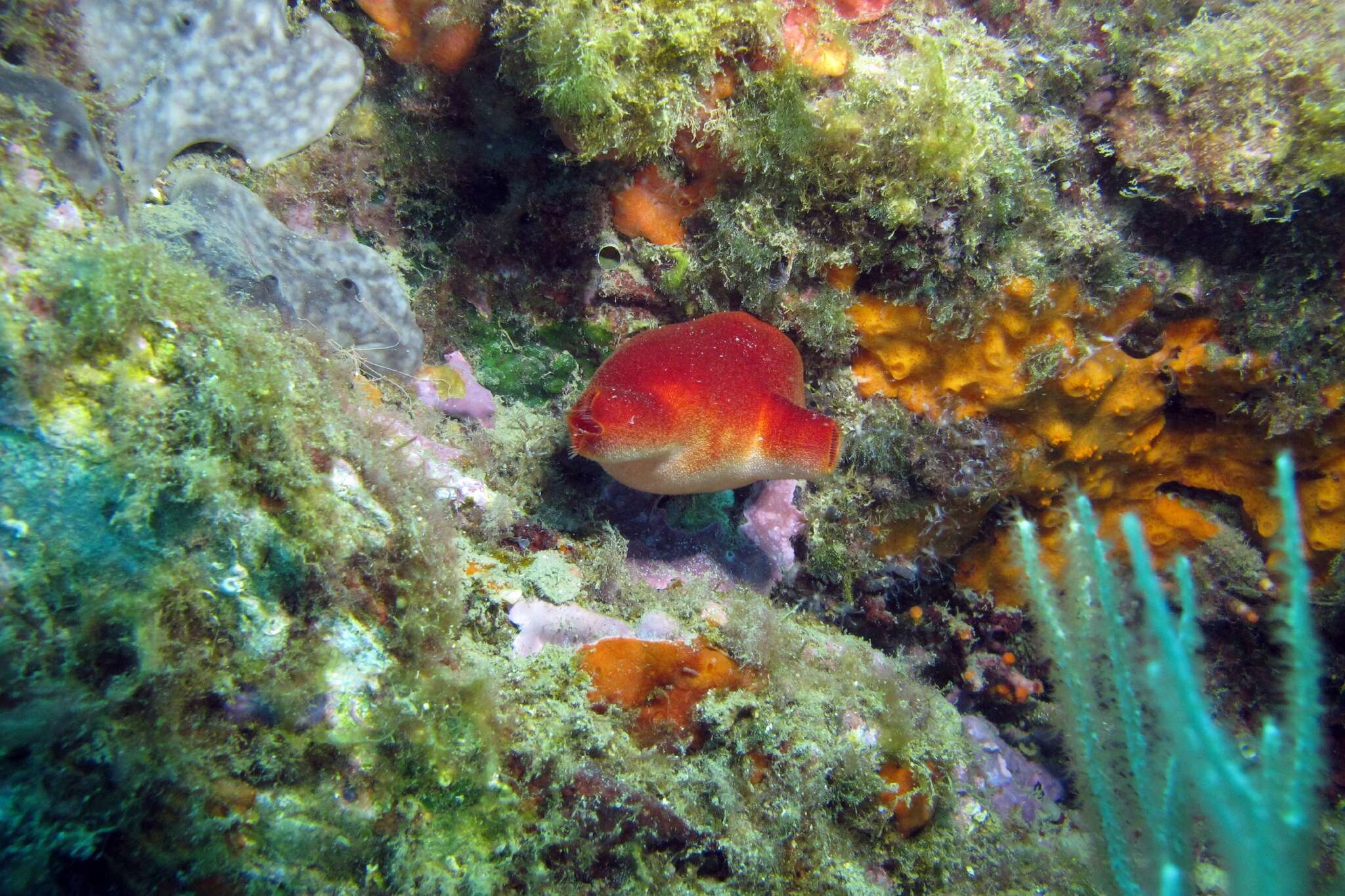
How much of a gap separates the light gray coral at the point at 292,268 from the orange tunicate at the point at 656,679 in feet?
6.68

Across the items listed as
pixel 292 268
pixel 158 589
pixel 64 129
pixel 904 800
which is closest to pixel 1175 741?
pixel 904 800

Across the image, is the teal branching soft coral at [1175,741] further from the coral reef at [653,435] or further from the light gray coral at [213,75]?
the light gray coral at [213,75]

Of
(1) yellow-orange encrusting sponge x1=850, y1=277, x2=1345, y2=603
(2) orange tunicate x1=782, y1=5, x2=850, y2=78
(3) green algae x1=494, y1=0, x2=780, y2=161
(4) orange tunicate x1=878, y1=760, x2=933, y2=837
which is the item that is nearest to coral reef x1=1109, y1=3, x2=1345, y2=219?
(1) yellow-orange encrusting sponge x1=850, y1=277, x2=1345, y2=603

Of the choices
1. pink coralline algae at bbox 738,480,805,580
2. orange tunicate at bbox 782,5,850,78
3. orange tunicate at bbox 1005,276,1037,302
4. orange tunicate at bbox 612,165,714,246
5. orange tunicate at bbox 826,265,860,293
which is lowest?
pink coralline algae at bbox 738,480,805,580

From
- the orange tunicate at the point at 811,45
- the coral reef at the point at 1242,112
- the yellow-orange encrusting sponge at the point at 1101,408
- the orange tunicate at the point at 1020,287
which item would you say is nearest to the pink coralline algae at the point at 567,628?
the yellow-orange encrusting sponge at the point at 1101,408

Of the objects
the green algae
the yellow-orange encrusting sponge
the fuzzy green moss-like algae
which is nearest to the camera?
the fuzzy green moss-like algae

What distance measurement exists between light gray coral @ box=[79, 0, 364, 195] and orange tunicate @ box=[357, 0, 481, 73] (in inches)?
13.7

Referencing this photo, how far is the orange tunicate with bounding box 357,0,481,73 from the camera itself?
3033 mm

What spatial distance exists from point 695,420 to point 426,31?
2.56 meters

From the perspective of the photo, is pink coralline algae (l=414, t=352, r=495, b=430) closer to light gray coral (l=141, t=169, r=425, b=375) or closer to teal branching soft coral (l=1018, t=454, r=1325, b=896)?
light gray coral (l=141, t=169, r=425, b=375)

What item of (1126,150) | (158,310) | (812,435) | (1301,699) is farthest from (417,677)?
(1126,150)

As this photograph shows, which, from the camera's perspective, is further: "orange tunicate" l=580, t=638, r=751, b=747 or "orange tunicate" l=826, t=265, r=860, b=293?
"orange tunicate" l=826, t=265, r=860, b=293

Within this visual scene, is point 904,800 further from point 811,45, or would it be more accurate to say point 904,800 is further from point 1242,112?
point 1242,112

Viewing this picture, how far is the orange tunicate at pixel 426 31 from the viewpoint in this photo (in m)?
3.03
